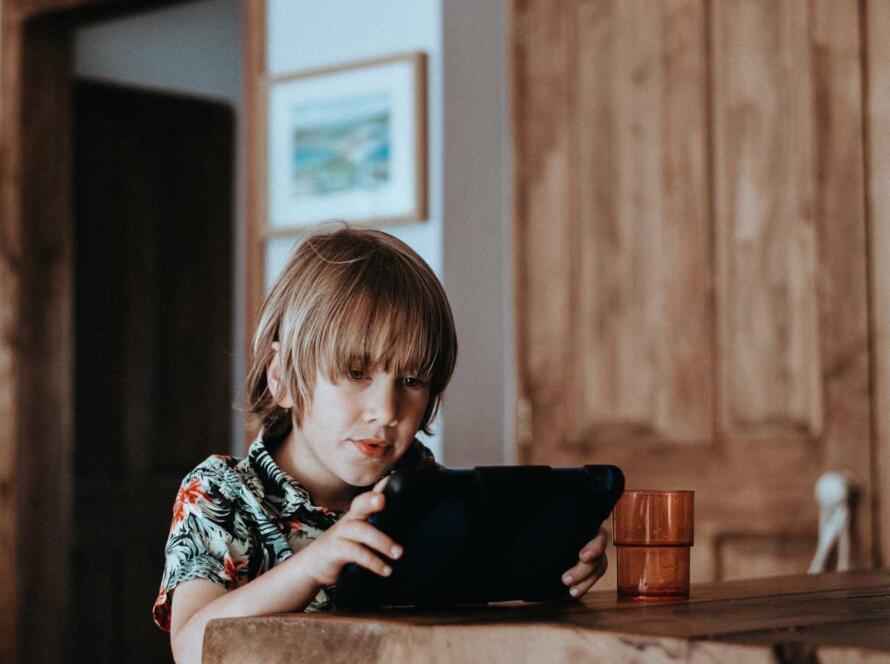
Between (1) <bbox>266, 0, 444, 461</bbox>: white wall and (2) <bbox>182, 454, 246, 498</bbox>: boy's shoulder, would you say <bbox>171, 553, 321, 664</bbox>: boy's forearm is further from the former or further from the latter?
(1) <bbox>266, 0, 444, 461</bbox>: white wall

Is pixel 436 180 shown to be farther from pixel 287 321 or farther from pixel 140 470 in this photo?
pixel 140 470

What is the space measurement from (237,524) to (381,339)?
0.79ft

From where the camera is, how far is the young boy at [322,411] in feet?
4.50

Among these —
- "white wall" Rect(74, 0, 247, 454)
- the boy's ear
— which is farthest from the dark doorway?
the boy's ear

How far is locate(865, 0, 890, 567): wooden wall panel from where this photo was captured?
247 centimetres

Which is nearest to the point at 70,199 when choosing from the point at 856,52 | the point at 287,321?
the point at 856,52

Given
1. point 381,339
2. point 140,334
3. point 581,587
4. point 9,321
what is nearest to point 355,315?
point 381,339

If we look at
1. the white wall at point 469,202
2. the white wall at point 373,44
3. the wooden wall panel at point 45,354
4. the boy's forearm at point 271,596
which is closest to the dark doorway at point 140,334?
the wooden wall panel at point 45,354

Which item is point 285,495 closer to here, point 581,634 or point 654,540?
point 654,540

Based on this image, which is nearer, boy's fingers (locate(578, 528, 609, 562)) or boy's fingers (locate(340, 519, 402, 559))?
boy's fingers (locate(340, 519, 402, 559))

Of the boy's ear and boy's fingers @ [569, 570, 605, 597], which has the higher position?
the boy's ear

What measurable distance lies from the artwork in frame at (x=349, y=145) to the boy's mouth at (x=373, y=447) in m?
1.59

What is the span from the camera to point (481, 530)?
3.68 feet

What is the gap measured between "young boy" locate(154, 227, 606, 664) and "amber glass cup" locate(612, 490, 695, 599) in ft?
0.17
